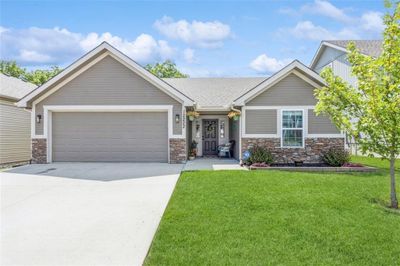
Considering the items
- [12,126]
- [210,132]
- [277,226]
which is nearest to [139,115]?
[210,132]

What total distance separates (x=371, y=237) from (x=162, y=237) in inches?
126

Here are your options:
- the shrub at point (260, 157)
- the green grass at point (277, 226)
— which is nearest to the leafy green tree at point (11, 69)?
the shrub at point (260, 157)

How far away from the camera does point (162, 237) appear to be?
4805 millimetres

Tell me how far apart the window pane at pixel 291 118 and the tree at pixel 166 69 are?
30.1 m

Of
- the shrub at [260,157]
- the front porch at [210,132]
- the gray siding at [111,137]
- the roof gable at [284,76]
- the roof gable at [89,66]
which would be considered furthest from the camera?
the front porch at [210,132]

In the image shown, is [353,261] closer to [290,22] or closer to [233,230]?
[233,230]

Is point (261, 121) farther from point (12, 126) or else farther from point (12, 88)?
point (12, 88)

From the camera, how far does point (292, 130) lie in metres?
13.7

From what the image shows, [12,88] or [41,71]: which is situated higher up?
[41,71]

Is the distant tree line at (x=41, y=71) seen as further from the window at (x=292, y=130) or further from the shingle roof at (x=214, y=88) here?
the window at (x=292, y=130)

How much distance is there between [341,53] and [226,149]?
423 inches

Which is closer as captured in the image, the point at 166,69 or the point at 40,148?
the point at 40,148

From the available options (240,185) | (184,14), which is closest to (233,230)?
(240,185)

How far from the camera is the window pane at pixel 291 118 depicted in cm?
1368
